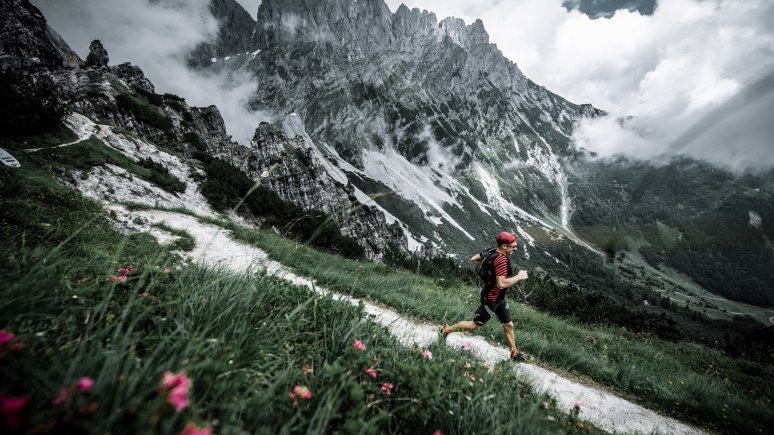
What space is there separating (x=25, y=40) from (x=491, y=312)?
348 feet

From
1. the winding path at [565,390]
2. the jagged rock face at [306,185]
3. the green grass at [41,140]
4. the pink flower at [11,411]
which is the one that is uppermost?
the jagged rock face at [306,185]

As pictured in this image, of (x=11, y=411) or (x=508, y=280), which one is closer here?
(x=11, y=411)

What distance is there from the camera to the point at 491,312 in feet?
20.9

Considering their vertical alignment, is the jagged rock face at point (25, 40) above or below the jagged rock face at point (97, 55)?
below

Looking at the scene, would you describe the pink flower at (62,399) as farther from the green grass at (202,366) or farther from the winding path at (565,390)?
the winding path at (565,390)

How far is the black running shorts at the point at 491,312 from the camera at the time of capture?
6.35 metres

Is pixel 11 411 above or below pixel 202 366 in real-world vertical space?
above

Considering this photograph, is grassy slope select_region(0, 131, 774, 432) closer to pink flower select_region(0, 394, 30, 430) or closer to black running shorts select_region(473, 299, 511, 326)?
pink flower select_region(0, 394, 30, 430)

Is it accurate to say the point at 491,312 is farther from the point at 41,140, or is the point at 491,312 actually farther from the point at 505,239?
the point at 41,140

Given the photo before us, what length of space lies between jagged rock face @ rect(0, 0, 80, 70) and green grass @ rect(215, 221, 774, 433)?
291 ft

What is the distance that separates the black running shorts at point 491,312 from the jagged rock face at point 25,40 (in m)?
95.5

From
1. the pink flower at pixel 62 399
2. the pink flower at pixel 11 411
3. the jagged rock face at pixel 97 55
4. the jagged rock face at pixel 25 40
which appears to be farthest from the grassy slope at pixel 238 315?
the jagged rock face at pixel 97 55

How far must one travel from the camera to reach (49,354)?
143 centimetres

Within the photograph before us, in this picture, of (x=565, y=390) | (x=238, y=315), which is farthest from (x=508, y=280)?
(x=238, y=315)
